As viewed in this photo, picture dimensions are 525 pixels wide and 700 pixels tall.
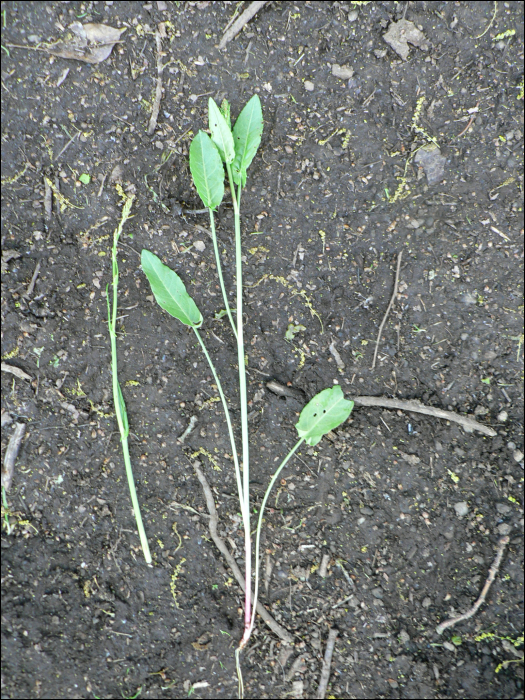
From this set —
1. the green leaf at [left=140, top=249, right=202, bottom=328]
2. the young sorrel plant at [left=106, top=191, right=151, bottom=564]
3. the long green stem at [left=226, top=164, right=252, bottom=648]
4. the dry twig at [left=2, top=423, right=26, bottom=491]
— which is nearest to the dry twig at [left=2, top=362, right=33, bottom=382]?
the dry twig at [left=2, top=423, right=26, bottom=491]

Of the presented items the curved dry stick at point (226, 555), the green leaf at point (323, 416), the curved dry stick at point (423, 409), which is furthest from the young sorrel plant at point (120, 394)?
the curved dry stick at point (423, 409)

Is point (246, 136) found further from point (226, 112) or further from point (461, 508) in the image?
point (461, 508)

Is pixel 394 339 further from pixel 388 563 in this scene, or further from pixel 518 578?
pixel 518 578

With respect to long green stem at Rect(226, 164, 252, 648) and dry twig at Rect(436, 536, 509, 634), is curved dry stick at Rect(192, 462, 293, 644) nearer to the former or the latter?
long green stem at Rect(226, 164, 252, 648)

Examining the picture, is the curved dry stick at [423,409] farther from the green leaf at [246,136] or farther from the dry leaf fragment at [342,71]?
the dry leaf fragment at [342,71]

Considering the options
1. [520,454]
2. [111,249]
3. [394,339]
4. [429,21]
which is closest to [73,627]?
[111,249]
